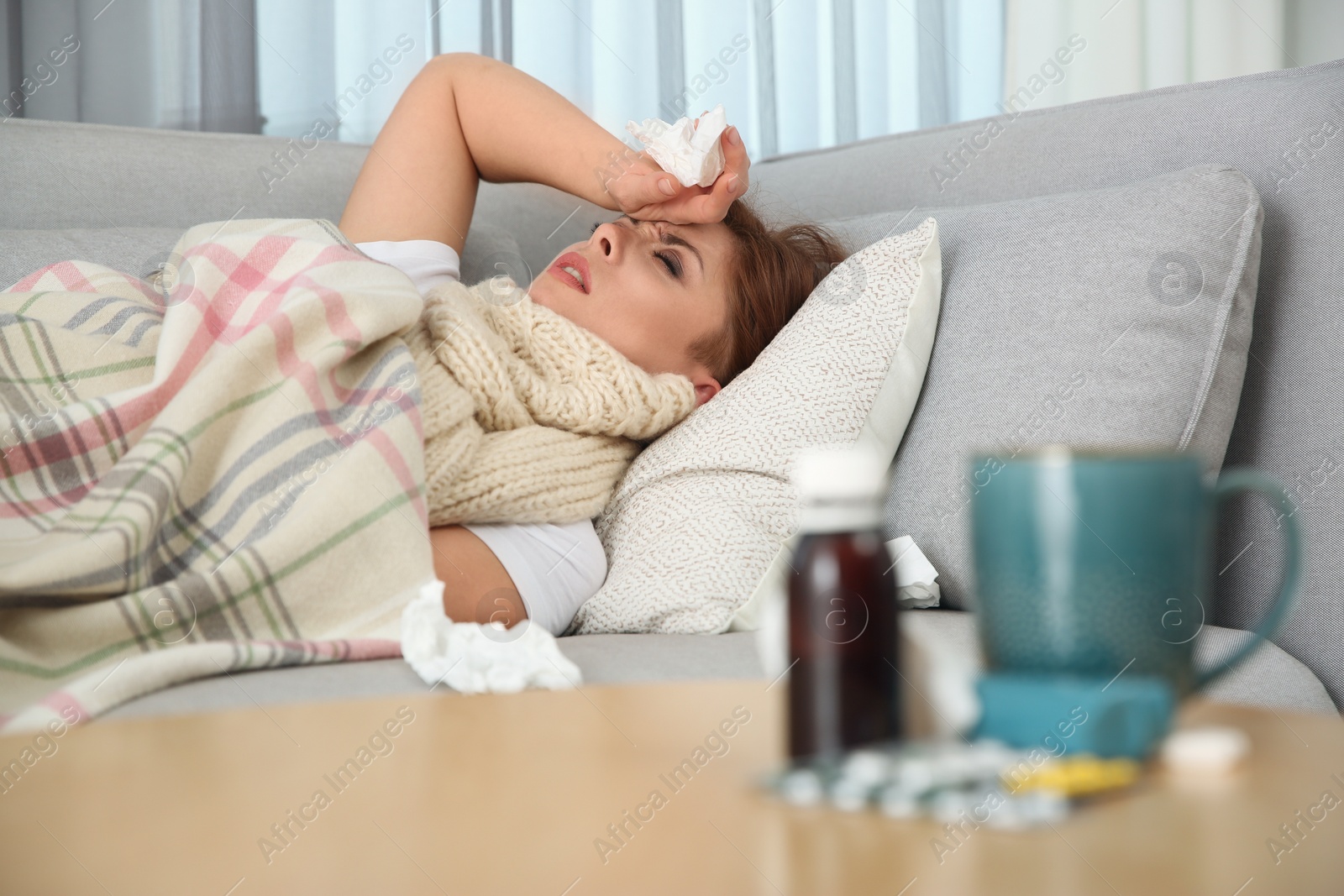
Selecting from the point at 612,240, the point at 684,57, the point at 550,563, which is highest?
the point at 684,57

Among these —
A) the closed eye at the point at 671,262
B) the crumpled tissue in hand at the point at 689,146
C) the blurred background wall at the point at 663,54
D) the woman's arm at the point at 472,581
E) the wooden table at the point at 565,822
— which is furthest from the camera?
the blurred background wall at the point at 663,54

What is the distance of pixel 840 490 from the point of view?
312mm

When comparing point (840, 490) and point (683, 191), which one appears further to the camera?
point (683, 191)

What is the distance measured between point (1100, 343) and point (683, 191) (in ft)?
1.68

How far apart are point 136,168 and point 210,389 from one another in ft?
2.30

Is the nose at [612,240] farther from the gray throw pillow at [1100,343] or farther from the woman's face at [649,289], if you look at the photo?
the gray throw pillow at [1100,343]

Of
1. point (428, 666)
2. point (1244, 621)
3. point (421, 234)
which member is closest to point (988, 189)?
point (1244, 621)

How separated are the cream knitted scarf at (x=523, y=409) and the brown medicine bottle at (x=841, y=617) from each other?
685 millimetres

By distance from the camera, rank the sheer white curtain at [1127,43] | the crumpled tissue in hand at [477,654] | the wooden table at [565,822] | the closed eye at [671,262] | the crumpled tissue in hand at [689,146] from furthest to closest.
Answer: the sheer white curtain at [1127,43] → the closed eye at [671,262] → the crumpled tissue in hand at [689,146] → the crumpled tissue in hand at [477,654] → the wooden table at [565,822]

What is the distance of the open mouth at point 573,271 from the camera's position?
48.9 inches

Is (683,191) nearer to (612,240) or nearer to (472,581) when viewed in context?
(612,240)

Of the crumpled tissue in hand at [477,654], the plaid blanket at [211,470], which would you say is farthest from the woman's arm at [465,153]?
the crumpled tissue in hand at [477,654]

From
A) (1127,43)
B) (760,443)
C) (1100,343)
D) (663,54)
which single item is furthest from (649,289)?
(1127,43)

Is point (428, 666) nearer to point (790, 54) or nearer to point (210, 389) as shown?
point (210, 389)
